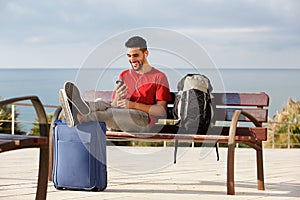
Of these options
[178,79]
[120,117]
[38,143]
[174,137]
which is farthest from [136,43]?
[38,143]

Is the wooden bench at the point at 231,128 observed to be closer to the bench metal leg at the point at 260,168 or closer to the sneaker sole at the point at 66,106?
the bench metal leg at the point at 260,168

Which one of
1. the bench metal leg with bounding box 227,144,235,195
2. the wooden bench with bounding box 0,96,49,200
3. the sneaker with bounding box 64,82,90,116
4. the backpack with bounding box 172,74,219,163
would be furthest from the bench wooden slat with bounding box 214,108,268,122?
the wooden bench with bounding box 0,96,49,200

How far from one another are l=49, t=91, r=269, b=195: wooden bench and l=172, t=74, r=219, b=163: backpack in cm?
7

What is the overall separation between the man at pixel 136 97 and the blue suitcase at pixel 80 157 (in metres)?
0.15

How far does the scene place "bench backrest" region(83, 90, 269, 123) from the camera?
3954 mm

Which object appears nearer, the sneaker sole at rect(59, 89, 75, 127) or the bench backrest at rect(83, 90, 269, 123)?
the sneaker sole at rect(59, 89, 75, 127)

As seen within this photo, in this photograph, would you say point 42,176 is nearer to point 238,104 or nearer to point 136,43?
point 136,43

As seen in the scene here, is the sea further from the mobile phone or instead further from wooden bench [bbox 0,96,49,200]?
wooden bench [bbox 0,96,49,200]

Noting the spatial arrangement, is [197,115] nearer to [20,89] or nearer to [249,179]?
[249,179]

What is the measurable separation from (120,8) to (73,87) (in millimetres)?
25778

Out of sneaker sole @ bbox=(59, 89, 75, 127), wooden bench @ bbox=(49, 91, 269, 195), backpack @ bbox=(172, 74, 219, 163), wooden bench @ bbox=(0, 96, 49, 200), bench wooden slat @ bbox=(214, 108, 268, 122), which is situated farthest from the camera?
bench wooden slat @ bbox=(214, 108, 268, 122)

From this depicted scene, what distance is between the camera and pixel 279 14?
25.6 m

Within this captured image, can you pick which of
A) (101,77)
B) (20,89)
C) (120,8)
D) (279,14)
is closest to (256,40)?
(279,14)

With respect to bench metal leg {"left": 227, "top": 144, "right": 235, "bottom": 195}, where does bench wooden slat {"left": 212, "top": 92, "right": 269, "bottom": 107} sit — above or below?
above
